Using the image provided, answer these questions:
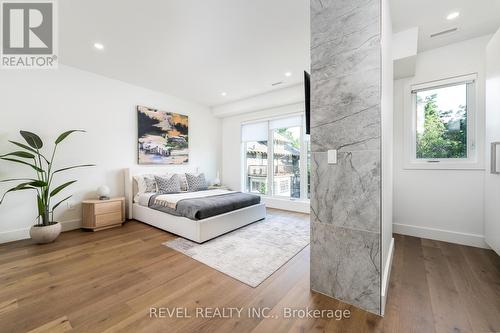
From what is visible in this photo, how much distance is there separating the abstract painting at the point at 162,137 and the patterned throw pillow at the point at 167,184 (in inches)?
22.6

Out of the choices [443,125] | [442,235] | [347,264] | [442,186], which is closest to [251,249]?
[347,264]

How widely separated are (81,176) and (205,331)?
3.65m

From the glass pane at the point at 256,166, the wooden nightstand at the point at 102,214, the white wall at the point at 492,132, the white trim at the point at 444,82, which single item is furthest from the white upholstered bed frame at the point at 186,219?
the white trim at the point at 444,82

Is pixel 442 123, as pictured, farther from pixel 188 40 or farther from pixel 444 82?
pixel 188 40

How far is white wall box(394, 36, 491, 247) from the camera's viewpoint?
2.74 m

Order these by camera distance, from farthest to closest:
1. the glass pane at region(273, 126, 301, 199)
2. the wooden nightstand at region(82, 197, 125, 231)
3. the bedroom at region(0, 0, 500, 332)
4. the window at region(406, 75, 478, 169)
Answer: the glass pane at region(273, 126, 301, 199)
the wooden nightstand at region(82, 197, 125, 231)
the window at region(406, 75, 478, 169)
the bedroom at region(0, 0, 500, 332)

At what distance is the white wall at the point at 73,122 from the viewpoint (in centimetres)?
295

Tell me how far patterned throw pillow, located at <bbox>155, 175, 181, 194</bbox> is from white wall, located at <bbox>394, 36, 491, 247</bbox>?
4.16m

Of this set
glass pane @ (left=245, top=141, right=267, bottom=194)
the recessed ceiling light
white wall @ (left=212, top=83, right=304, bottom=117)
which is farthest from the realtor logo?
the recessed ceiling light

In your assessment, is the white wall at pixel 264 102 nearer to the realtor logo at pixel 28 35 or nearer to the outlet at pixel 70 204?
the realtor logo at pixel 28 35

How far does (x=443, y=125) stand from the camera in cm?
303

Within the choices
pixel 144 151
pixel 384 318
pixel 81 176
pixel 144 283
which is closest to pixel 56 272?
pixel 144 283

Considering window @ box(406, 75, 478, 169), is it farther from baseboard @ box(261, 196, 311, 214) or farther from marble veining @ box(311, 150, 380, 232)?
marble veining @ box(311, 150, 380, 232)

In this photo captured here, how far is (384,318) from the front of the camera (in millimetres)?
1473
